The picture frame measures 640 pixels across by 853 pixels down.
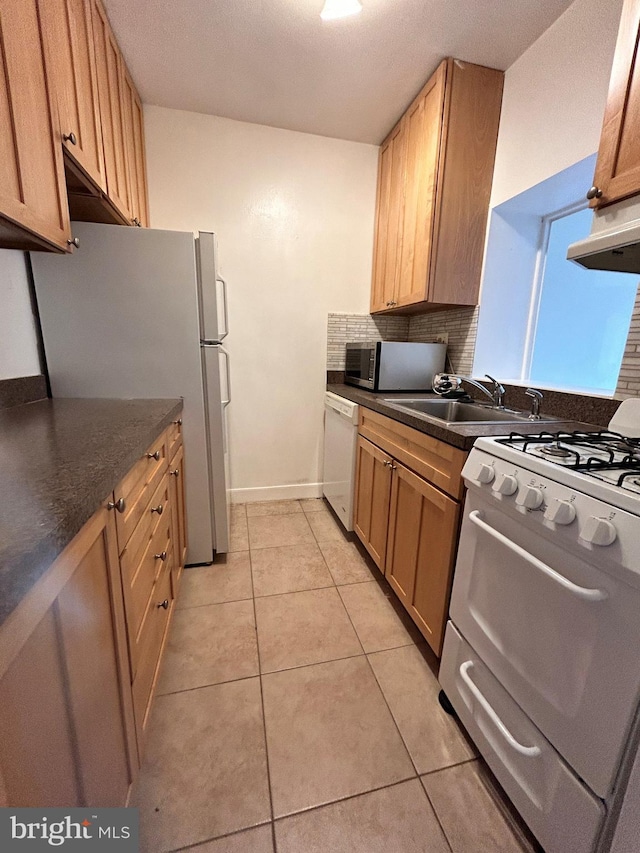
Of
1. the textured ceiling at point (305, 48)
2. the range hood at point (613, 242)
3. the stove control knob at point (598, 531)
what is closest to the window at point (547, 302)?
the range hood at point (613, 242)

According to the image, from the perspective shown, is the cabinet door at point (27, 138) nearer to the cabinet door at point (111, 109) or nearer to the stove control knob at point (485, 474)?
the cabinet door at point (111, 109)

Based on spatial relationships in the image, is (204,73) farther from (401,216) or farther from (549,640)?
(549,640)

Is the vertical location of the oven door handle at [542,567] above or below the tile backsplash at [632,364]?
below

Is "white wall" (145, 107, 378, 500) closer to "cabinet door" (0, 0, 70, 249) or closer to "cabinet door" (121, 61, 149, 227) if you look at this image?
"cabinet door" (121, 61, 149, 227)

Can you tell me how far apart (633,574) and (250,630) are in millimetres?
1379

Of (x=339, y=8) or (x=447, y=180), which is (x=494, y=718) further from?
(x=339, y=8)

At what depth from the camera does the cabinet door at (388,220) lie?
217cm

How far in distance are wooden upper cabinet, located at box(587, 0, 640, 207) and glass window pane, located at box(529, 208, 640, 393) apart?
2.20 ft

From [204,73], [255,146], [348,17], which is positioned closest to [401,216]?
[348,17]

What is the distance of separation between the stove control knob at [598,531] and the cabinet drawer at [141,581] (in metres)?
1.00

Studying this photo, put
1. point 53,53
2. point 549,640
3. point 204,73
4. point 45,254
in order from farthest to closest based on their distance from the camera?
point 204,73
point 45,254
point 53,53
point 549,640

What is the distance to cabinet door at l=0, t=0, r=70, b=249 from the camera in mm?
850

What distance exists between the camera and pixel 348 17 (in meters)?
1.49

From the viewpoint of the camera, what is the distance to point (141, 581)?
3.29ft
